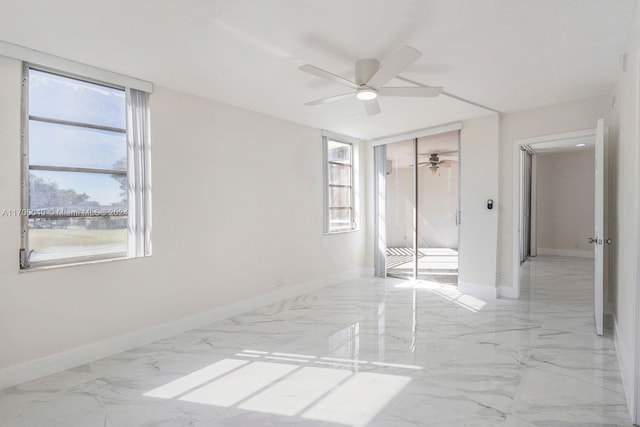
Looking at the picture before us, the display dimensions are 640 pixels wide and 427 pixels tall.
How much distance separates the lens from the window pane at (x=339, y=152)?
5660 millimetres

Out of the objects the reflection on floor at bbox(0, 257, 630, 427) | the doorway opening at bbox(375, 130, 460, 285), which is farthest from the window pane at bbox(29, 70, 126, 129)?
the doorway opening at bbox(375, 130, 460, 285)

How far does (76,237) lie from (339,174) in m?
3.90

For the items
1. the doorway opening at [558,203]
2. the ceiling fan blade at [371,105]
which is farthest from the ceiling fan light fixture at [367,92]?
the doorway opening at [558,203]

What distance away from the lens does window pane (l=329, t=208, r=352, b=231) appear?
5707 mm

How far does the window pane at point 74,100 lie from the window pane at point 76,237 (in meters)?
0.87

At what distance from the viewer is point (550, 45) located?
8.70 ft

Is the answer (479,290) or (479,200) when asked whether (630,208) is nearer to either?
(479,200)

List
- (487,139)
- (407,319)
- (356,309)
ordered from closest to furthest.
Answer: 1. (407,319)
2. (356,309)
3. (487,139)

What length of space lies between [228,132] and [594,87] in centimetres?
406

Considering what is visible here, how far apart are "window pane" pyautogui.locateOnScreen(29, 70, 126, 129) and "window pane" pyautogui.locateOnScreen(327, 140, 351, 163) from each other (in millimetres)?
3153

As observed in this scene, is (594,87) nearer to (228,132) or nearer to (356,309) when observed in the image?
(356,309)

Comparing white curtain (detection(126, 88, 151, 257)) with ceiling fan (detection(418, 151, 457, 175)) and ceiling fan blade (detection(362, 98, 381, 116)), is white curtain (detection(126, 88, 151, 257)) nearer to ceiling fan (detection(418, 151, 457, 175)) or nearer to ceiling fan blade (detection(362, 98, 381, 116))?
ceiling fan blade (detection(362, 98, 381, 116))

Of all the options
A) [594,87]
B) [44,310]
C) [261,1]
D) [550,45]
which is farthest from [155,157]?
[594,87]

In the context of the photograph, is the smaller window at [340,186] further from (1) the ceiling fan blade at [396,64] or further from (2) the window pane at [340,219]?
(1) the ceiling fan blade at [396,64]
